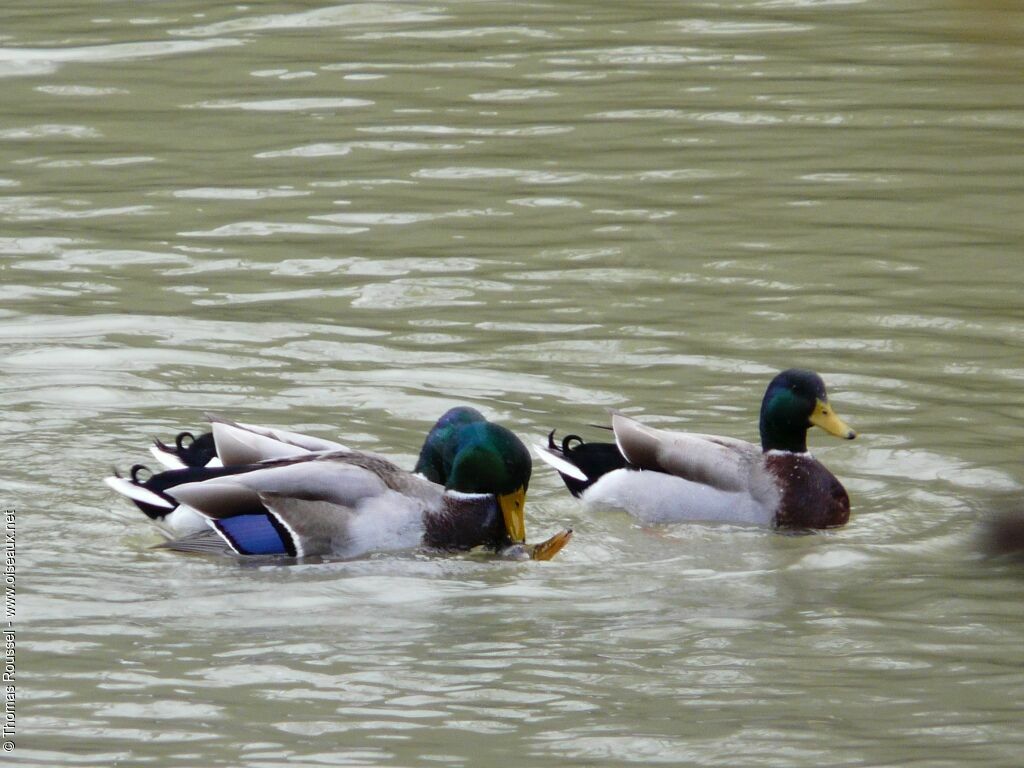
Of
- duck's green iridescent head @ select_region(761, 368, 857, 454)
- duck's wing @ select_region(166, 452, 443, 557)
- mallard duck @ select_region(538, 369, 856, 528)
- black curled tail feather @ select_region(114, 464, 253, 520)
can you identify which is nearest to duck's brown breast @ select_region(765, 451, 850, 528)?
mallard duck @ select_region(538, 369, 856, 528)

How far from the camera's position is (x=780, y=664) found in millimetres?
6000

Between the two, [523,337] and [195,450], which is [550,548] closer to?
[195,450]

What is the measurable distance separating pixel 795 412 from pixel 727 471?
353mm

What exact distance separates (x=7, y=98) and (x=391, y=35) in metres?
2.62

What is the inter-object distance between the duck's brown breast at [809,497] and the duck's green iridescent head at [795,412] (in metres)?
0.14

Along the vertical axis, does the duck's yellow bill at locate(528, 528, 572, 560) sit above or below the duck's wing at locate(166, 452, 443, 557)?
below

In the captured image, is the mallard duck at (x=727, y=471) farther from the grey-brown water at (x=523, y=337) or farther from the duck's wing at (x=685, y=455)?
the grey-brown water at (x=523, y=337)

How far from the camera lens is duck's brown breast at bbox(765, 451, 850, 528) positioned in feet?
24.9

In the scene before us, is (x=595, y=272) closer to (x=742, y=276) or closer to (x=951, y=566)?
(x=742, y=276)

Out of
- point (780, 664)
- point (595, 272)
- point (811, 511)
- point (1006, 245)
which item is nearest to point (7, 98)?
point (595, 272)

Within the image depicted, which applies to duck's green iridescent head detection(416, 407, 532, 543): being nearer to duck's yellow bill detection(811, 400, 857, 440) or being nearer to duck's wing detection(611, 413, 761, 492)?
duck's wing detection(611, 413, 761, 492)

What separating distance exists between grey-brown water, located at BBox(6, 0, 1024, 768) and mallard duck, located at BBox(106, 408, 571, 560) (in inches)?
5.0

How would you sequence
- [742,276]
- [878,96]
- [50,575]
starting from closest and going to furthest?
[50,575]
[742,276]
[878,96]

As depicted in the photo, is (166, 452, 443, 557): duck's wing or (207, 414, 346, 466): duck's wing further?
(207, 414, 346, 466): duck's wing
